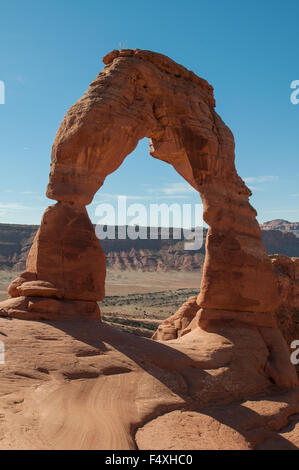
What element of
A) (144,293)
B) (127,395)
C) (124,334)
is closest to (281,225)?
(144,293)

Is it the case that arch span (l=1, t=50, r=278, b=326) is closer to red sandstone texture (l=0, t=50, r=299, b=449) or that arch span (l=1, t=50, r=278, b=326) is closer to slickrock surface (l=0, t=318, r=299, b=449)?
red sandstone texture (l=0, t=50, r=299, b=449)

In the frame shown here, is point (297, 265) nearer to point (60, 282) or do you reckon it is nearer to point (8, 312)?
point (60, 282)

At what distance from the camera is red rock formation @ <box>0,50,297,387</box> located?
8.41 meters

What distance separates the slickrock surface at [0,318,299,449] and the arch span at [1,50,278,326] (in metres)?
1.11

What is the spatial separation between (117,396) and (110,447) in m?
1.25

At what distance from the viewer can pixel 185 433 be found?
19.8ft

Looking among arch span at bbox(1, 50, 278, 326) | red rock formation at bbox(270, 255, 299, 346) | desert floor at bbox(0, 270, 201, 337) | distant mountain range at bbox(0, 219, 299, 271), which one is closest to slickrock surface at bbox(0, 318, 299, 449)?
arch span at bbox(1, 50, 278, 326)

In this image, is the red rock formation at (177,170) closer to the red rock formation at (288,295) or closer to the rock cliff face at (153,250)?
the red rock formation at (288,295)

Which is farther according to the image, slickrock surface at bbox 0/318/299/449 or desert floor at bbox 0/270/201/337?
desert floor at bbox 0/270/201/337

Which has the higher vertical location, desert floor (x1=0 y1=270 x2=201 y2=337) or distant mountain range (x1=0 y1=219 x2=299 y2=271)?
distant mountain range (x1=0 y1=219 x2=299 y2=271)

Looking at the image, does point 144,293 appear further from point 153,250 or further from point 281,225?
point 281,225

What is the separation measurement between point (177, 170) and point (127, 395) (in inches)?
285

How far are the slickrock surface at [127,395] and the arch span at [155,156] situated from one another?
111 centimetres

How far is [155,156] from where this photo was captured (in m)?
11.6
